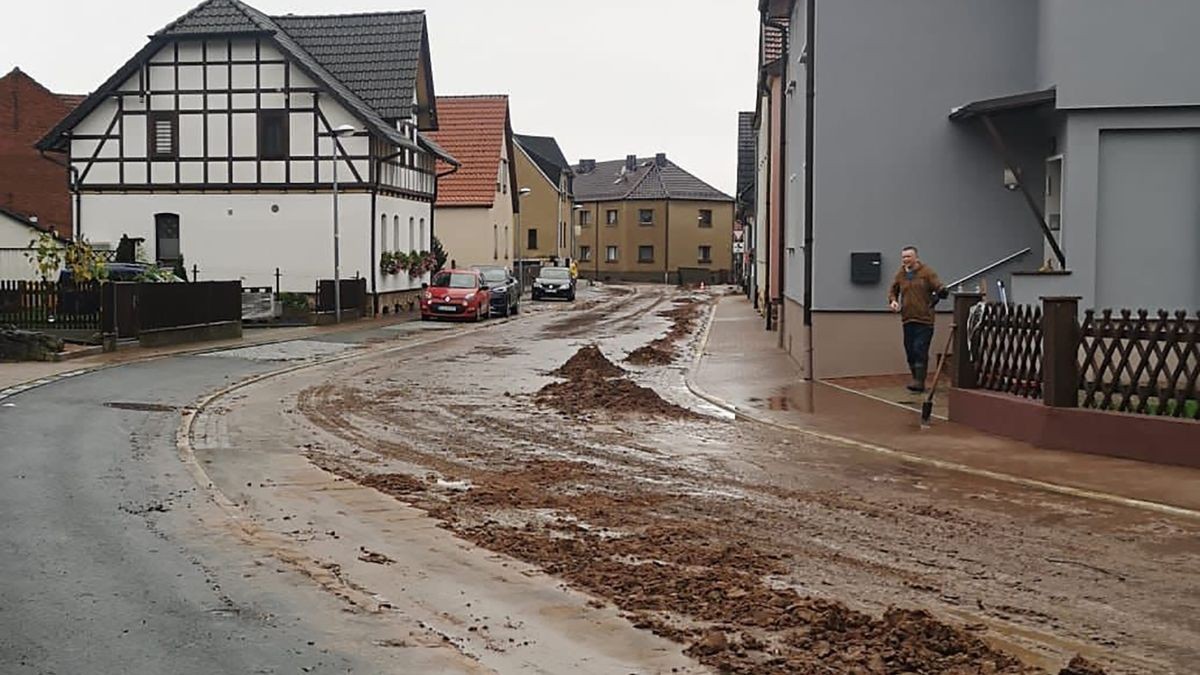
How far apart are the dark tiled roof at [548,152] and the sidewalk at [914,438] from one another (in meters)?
71.2

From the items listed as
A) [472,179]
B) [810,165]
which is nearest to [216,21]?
[472,179]

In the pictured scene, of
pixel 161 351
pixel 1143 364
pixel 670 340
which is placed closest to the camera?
pixel 1143 364

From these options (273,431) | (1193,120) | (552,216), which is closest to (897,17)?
(1193,120)

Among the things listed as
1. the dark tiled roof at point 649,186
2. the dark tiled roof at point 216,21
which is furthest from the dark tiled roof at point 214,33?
the dark tiled roof at point 649,186

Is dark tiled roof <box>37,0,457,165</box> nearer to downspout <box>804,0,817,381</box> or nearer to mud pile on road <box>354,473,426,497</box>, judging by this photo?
downspout <box>804,0,817,381</box>

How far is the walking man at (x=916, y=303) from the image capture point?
55.2ft

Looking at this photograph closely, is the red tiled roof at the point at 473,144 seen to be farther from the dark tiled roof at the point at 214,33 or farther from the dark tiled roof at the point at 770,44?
the dark tiled roof at the point at 770,44

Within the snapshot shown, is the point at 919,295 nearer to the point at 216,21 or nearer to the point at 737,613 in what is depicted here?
the point at 737,613

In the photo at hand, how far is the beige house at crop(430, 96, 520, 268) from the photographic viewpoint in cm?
6244

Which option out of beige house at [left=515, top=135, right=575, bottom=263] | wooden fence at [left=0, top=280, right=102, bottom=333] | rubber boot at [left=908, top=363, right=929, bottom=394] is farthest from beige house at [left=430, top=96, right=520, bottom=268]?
rubber boot at [left=908, top=363, right=929, bottom=394]

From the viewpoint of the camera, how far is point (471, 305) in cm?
4072

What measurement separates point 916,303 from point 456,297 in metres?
25.1

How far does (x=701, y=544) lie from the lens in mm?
8516

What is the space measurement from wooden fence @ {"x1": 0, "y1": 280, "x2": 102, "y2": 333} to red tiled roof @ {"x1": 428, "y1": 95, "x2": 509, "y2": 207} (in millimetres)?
35096
